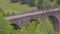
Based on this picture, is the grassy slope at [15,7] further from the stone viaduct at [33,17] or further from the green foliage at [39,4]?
the stone viaduct at [33,17]

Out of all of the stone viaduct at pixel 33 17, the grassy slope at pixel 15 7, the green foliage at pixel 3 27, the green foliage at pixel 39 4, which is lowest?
the grassy slope at pixel 15 7

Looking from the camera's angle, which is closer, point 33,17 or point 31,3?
point 33,17

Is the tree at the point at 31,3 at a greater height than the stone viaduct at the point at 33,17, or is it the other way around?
the stone viaduct at the point at 33,17

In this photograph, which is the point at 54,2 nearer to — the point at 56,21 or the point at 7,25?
the point at 56,21

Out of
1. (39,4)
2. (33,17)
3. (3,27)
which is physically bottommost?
(39,4)

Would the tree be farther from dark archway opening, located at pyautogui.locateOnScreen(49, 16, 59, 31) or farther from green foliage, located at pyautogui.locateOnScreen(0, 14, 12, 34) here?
green foliage, located at pyautogui.locateOnScreen(0, 14, 12, 34)

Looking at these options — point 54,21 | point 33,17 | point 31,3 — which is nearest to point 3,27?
point 33,17

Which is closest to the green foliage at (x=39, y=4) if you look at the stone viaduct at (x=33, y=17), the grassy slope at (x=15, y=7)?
the grassy slope at (x=15, y=7)

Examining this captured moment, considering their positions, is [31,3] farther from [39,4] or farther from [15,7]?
[15,7]

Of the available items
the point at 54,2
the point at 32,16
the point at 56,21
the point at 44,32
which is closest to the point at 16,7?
the point at 54,2

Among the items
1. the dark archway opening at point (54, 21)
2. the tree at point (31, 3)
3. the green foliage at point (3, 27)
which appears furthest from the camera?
the tree at point (31, 3)

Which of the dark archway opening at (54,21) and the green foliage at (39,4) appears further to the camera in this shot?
the green foliage at (39,4)

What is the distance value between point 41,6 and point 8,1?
26.2 feet

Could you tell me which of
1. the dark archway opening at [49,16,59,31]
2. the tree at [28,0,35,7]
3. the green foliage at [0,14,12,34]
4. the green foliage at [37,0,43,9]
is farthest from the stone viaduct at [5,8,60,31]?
the green foliage at [0,14,12,34]
